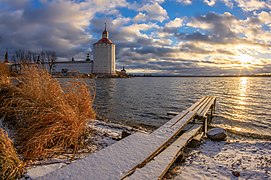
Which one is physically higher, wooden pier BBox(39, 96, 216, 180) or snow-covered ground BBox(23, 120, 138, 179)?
wooden pier BBox(39, 96, 216, 180)

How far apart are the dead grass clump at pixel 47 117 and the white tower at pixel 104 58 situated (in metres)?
78.3

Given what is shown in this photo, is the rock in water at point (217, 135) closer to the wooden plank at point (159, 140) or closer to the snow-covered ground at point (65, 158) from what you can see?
the wooden plank at point (159, 140)

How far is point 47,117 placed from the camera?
405cm

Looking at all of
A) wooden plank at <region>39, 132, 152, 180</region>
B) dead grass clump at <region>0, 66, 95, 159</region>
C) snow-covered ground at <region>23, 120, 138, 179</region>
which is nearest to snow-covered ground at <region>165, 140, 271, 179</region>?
wooden plank at <region>39, 132, 152, 180</region>

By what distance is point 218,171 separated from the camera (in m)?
3.66

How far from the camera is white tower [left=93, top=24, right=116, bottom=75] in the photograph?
274 ft

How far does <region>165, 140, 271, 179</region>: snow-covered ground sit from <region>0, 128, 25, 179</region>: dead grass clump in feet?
7.11

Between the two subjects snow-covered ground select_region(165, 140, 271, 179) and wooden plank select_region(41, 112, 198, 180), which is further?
snow-covered ground select_region(165, 140, 271, 179)

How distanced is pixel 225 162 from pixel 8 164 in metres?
3.68

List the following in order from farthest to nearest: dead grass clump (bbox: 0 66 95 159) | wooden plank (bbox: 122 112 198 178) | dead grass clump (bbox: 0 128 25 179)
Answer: dead grass clump (bbox: 0 66 95 159)
wooden plank (bbox: 122 112 198 178)
dead grass clump (bbox: 0 128 25 179)

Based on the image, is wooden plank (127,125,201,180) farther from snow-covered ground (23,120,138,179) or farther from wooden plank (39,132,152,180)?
snow-covered ground (23,120,138,179)

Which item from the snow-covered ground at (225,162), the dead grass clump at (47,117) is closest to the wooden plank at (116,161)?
the snow-covered ground at (225,162)

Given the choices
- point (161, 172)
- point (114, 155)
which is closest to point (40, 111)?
point (114, 155)

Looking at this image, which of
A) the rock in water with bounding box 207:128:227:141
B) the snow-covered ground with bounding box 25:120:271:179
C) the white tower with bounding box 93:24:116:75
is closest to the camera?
the snow-covered ground with bounding box 25:120:271:179
